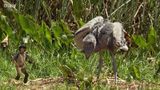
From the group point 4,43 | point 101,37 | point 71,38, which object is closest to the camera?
point 101,37

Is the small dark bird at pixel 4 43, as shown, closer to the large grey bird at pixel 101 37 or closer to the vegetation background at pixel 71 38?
the vegetation background at pixel 71 38

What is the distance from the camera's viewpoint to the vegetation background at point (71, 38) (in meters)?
4.29

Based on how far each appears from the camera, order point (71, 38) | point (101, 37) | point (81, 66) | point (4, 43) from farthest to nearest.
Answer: point (71, 38) < point (4, 43) < point (81, 66) < point (101, 37)

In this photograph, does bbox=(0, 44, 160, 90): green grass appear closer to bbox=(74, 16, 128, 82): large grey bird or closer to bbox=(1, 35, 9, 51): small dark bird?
bbox=(1, 35, 9, 51): small dark bird

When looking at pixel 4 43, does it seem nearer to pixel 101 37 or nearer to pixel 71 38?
pixel 71 38

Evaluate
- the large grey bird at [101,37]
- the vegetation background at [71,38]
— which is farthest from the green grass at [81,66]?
the large grey bird at [101,37]

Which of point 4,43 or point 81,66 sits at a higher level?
point 4,43

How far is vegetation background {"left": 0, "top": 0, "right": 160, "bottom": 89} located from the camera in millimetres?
4285

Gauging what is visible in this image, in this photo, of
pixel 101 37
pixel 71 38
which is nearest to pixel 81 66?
pixel 71 38

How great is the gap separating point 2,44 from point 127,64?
3.74 ft


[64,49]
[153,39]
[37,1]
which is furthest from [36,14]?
[153,39]

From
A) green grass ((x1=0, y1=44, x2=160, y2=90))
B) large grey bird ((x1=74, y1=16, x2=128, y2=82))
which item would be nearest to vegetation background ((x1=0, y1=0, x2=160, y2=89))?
green grass ((x1=0, y1=44, x2=160, y2=90))

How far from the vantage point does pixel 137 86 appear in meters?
3.81

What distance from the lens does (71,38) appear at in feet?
15.9
